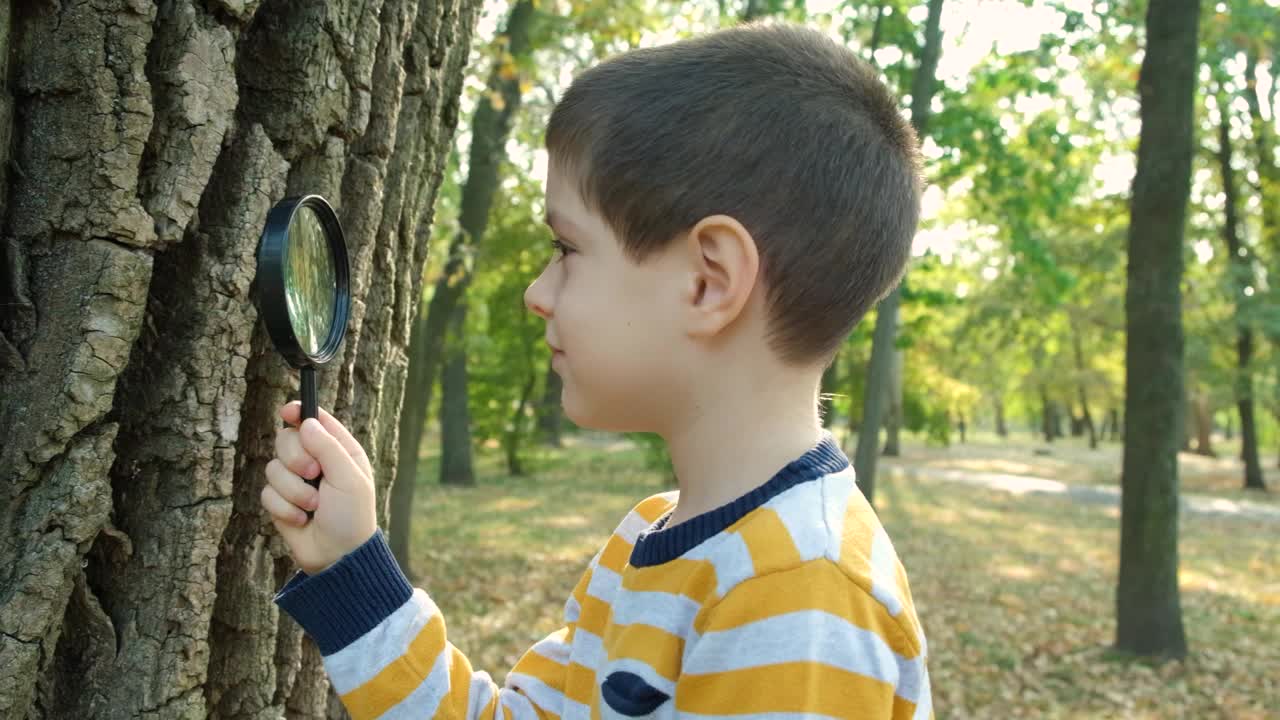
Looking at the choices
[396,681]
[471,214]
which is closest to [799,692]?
[396,681]

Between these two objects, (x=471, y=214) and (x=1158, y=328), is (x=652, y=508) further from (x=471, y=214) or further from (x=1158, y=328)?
(x=471, y=214)

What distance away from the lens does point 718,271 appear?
4.89ft

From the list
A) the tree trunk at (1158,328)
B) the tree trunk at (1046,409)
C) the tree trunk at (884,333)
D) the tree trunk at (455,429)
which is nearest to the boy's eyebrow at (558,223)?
the tree trunk at (1158,328)

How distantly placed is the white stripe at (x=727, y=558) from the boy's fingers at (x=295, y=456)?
562 mm

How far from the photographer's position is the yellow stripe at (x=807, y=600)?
1288 millimetres

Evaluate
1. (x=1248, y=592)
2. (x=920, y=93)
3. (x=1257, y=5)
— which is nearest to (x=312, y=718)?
(x=1248, y=592)

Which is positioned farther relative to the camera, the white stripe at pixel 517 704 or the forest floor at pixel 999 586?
the forest floor at pixel 999 586

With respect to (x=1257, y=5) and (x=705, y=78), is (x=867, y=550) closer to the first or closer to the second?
(x=705, y=78)

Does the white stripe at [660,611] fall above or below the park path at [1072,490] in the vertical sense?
above

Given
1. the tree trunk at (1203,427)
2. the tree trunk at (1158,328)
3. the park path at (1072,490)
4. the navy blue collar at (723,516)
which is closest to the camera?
the navy blue collar at (723,516)

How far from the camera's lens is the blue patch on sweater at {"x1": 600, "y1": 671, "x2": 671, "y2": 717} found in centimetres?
140

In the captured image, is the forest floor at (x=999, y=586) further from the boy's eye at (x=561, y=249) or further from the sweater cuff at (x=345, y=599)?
the boy's eye at (x=561, y=249)

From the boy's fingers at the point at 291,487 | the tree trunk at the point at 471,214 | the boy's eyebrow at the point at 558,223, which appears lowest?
the boy's fingers at the point at 291,487

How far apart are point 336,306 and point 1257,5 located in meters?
13.7
